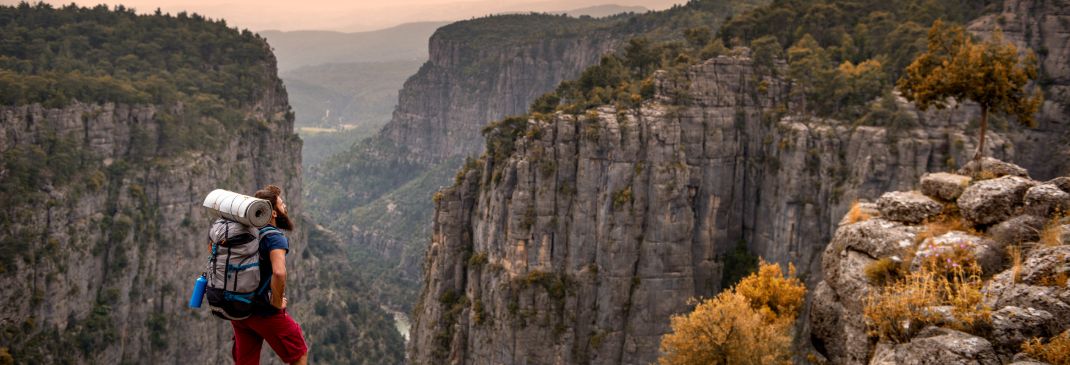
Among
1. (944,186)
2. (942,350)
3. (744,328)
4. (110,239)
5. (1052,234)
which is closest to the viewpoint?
(942,350)

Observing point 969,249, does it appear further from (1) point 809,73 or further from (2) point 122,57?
(2) point 122,57

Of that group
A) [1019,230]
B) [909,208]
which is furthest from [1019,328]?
[909,208]

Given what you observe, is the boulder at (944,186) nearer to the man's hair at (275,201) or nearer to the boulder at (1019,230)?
the boulder at (1019,230)

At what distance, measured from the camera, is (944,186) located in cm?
1966

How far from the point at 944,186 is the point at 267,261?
16136 mm

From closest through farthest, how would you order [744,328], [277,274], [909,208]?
1. [277,274]
2. [909,208]
3. [744,328]

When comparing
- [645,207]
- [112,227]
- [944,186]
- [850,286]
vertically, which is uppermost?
[944,186]

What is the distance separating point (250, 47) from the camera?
11294 cm

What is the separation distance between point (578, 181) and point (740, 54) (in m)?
17.5

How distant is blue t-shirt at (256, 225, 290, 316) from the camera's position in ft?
38.6

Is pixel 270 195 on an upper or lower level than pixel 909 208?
upper

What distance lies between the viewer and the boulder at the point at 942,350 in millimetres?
12695

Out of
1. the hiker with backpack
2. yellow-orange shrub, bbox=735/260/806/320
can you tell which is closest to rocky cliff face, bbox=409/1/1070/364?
yellow-orange shrub, bbox=735/260/806/320

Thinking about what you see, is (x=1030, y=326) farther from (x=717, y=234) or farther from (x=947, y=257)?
(x=717, y=234)
